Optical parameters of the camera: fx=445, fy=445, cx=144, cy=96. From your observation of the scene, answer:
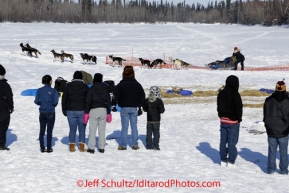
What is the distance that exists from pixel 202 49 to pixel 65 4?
105 meters

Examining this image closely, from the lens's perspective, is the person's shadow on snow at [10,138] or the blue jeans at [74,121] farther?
the person's shadow on snow at [10,138]

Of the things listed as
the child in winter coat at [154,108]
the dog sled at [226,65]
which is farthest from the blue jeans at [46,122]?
the dog sled at [226,65]

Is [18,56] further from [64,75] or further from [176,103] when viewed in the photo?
[176,103]

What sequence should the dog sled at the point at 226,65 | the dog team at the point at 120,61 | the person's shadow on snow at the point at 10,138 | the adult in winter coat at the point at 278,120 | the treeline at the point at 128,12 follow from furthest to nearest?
1. the treeline at the point at 128,12
2. the dog team at the point at 120,61
3. the dog sled at the point at 226,65
4. the person's shadow on snow at the point at 10,138
5. the adult in winter coat at the point at 278,120

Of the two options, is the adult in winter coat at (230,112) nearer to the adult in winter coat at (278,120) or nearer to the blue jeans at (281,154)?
the adult in winter coat at (278,120)

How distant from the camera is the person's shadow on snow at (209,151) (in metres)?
8.04

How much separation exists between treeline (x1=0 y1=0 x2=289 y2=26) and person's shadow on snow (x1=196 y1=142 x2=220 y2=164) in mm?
85540

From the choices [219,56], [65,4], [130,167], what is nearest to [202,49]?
[219,56]

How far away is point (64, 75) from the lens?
901 inches

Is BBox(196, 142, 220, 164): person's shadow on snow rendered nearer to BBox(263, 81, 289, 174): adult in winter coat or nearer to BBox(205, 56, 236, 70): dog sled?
BBox(263, 81, 289, 174): adult in winter coat

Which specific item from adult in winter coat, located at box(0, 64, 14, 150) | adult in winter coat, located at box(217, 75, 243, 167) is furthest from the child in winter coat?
adult in winter coat, located at box(0, 64, 14, 150)

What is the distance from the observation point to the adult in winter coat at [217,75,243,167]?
7102mm

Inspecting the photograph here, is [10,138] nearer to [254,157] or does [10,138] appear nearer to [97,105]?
[97,105]

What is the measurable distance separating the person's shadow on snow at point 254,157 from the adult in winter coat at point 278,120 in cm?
52
